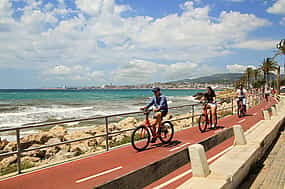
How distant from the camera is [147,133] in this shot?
833 cm

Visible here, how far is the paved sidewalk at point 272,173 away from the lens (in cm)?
502

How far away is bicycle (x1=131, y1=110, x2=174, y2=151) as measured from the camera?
806 centimetres

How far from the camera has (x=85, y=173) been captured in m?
6.08

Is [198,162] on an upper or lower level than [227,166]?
upper

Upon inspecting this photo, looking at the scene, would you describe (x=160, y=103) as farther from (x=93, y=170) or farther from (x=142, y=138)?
(x=93, y=170)

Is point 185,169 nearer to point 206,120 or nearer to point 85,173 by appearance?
point 85,173

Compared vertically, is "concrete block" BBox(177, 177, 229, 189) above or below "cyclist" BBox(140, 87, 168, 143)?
below

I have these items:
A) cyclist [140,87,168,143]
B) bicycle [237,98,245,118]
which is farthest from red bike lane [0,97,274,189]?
bicycle [237,98,245,118]

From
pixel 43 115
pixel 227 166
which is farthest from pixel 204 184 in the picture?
pixel 43 115

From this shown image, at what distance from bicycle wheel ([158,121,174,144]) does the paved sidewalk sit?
307cm

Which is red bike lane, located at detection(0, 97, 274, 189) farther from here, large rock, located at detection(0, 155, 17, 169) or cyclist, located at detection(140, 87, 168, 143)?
large rock, located at detection(0, 155, 17, 169)

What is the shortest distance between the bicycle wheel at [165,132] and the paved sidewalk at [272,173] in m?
3.07

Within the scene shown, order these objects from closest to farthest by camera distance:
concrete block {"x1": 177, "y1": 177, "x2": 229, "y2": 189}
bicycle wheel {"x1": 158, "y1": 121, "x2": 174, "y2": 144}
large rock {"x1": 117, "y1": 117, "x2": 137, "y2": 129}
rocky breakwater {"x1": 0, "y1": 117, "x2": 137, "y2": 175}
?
1. concrete block {"x1": 177, "y1": 177, "x2": 229, "y2": 189}
2. bicycle wheel {"x1": 158, "y1": 121, "x2": 174, "y2": 144}
3. rocky breakwater {"x1": 0, "y1": 117, "x2": 137, "y2": 175}
4. large rock {"x1": 117, "y1": 117, "x2": 137, "y2": 129}

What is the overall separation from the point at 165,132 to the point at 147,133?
807mm
